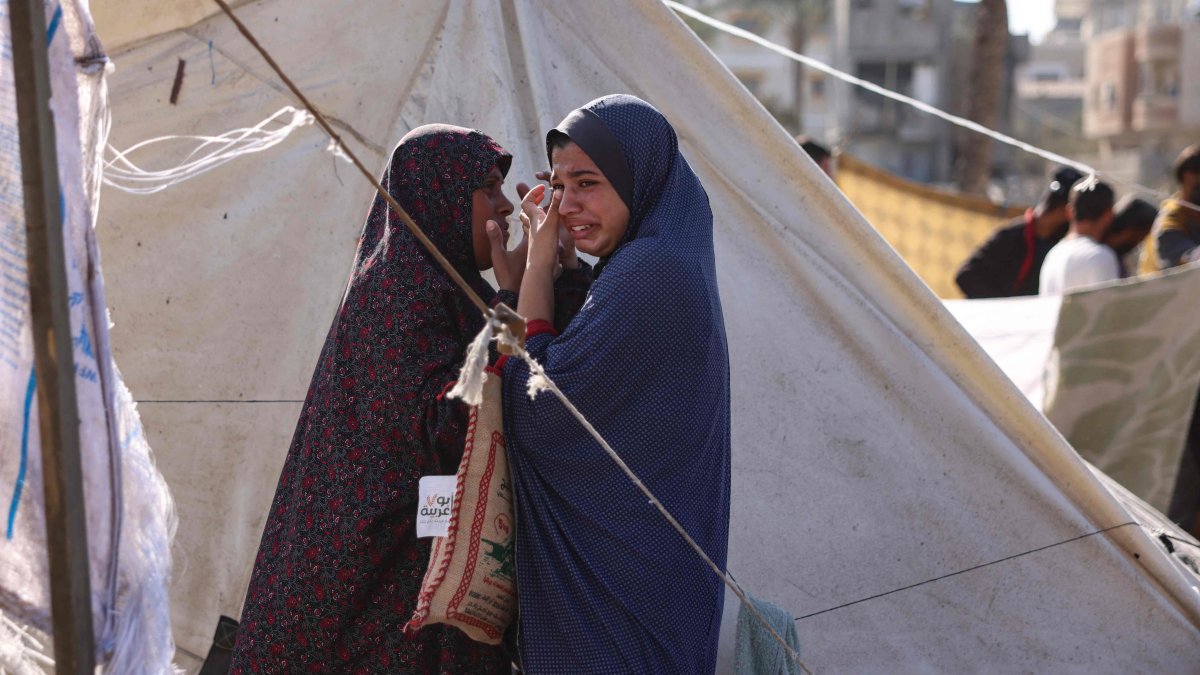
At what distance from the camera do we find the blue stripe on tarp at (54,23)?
1782 mm

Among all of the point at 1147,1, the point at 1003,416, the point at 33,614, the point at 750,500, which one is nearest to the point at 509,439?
the point at 33,614

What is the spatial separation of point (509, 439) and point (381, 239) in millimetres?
467

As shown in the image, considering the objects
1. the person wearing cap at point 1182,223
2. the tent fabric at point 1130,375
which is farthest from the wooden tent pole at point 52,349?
the person wearing cap at point 1182,223

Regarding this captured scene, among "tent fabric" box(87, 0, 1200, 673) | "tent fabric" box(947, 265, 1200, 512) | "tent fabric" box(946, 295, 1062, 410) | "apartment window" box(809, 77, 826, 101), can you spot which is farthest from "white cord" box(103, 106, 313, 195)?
"apartment window" box(809, 77, 826, 101)

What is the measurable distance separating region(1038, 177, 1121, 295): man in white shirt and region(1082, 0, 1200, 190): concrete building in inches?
1158

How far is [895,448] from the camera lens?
3145 millimetres

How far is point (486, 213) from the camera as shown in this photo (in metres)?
2.44

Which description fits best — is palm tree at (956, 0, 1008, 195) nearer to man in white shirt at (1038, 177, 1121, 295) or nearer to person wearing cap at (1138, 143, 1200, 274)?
person wearing cap at (1138, 143, 1200, 274)

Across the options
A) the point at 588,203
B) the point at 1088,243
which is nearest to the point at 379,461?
the point at 588,203

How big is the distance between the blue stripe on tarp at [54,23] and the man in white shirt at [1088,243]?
4.14m

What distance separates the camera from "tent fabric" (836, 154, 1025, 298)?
912 centimetres

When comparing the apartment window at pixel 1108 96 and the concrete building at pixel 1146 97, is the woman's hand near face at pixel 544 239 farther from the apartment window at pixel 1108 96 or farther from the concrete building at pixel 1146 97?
the apartment window at pixel 1108 96

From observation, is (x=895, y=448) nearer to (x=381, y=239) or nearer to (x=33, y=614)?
(x=381, y=239)

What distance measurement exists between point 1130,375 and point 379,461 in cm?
335
